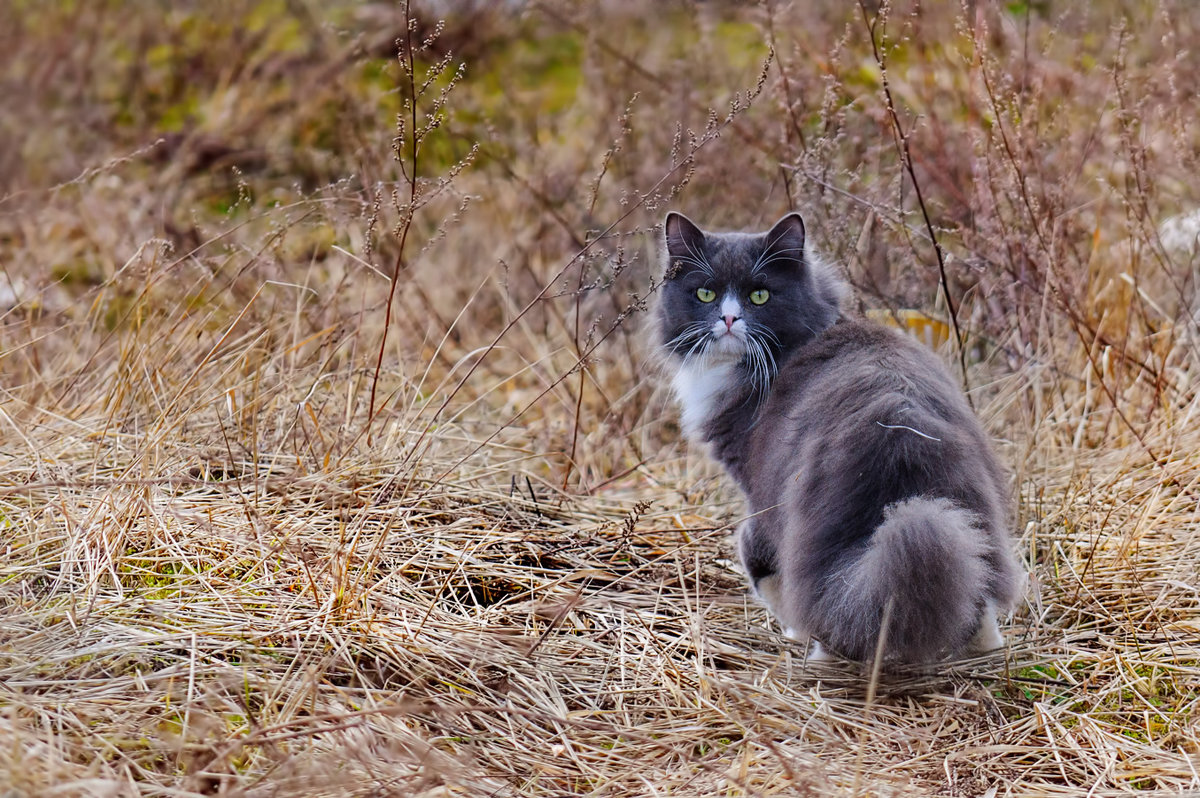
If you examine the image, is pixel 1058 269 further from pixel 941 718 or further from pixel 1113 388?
pixel 941 718

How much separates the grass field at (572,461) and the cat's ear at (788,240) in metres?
0.26

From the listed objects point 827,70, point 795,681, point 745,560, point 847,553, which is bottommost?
point 795,681

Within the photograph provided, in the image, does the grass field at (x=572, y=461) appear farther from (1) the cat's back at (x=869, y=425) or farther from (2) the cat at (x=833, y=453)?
(1) the cat's back at (x=869, y=425)

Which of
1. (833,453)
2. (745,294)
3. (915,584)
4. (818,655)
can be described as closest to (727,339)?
(745,294)

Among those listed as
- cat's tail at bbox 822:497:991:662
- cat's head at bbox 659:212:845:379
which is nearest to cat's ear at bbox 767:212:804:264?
cat's head at bbox 659:212:845:379

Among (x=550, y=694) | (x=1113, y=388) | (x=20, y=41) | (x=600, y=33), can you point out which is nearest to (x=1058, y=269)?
(x=1113, y=388)

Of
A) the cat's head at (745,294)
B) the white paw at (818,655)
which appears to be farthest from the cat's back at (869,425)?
the white paw at (818,655)

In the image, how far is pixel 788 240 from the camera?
309cm

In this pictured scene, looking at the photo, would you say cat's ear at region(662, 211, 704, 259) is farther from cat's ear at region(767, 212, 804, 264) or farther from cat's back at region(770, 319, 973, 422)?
cat's back at region(770, 319, 973, 422)

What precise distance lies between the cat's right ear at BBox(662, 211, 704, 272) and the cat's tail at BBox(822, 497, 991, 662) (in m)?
1.12

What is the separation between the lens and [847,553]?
240 cm

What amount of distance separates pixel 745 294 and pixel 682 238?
264 mm

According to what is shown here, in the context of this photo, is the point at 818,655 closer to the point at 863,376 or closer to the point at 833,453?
the point at 833,453

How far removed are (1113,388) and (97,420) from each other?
3226mm
